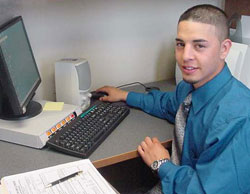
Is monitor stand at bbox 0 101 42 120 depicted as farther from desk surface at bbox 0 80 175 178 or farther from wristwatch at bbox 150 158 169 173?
wristwatch at bbox 150 158 169 173

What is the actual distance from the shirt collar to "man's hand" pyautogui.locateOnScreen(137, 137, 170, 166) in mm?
187

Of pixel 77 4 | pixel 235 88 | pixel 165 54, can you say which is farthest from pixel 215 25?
pixel 165 54

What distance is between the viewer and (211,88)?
1148 millimetres

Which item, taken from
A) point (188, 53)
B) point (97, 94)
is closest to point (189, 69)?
point (188, 53)

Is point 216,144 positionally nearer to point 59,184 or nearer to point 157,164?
point 157,164

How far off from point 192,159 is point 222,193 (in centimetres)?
21

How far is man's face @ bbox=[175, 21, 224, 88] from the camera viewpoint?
1.10m

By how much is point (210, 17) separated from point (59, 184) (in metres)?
0.71

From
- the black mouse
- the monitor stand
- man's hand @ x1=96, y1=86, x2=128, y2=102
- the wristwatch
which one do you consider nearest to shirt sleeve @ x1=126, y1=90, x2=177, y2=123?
man's hand @ x1=96, y1=86, x2=128, y2=102

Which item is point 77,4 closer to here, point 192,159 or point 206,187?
point 192,159

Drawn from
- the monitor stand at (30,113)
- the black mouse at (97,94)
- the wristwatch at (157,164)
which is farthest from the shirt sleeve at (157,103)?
the monitor stand at (30,113)

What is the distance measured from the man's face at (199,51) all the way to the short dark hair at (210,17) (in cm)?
2

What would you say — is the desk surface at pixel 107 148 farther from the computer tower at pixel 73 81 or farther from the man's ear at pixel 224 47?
the man's ear at pixel 224 47

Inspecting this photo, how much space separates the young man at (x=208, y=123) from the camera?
3.26 ft
